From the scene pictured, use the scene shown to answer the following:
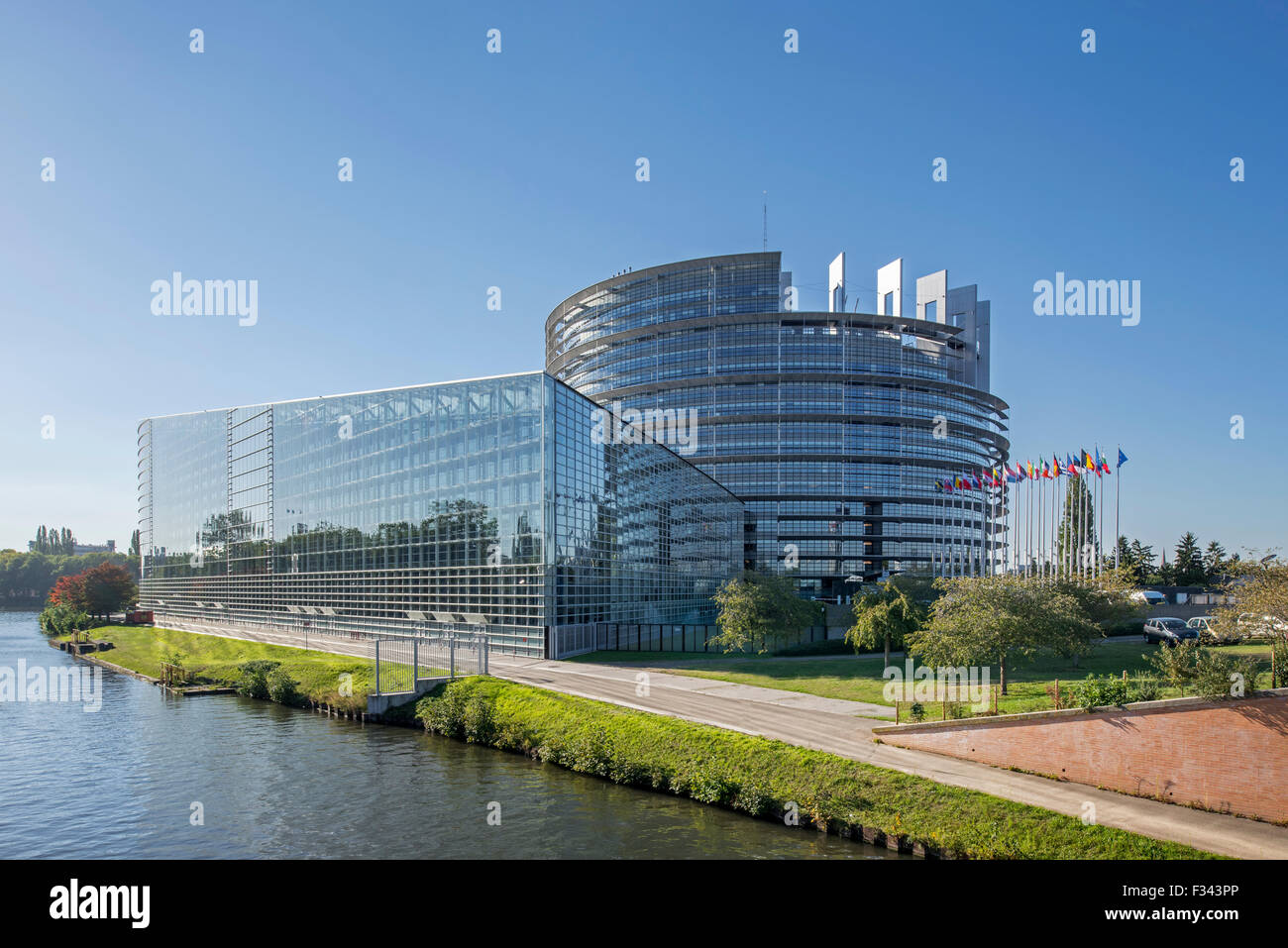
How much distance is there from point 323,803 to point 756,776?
1467 cm

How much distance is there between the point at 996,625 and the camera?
1109 inches

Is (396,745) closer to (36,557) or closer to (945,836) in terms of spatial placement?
(945,836)

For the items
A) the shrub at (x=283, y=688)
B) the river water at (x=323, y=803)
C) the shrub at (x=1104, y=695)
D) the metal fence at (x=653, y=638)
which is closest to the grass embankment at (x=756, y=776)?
the river water at (x=323, y=803)

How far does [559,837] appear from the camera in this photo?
71.4 ft

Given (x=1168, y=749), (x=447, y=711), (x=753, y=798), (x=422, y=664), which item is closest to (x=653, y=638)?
(x=422, y=664)

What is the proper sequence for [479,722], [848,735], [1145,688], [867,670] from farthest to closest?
[867,670] < [479,722] < [848,735] < [1145,688]

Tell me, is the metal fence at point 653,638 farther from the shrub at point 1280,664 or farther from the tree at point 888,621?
the shrub at point 1280,664

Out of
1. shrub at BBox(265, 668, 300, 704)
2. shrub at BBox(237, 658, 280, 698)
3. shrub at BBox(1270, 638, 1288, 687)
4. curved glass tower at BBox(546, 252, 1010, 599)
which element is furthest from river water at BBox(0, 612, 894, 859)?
curved glass tower at BBox(546, 252, 1010, 599)

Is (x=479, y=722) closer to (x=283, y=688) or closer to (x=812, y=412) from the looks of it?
(x=283, y=688)

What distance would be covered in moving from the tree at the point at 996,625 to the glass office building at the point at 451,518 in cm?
2747

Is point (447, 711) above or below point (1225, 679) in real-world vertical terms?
below

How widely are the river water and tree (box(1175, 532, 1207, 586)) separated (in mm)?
90041

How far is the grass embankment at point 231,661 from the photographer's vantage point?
140 feet

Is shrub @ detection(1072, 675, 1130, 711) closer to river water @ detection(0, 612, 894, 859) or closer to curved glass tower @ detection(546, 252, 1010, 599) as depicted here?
river water @ detection(0, 612, 894, 859)
